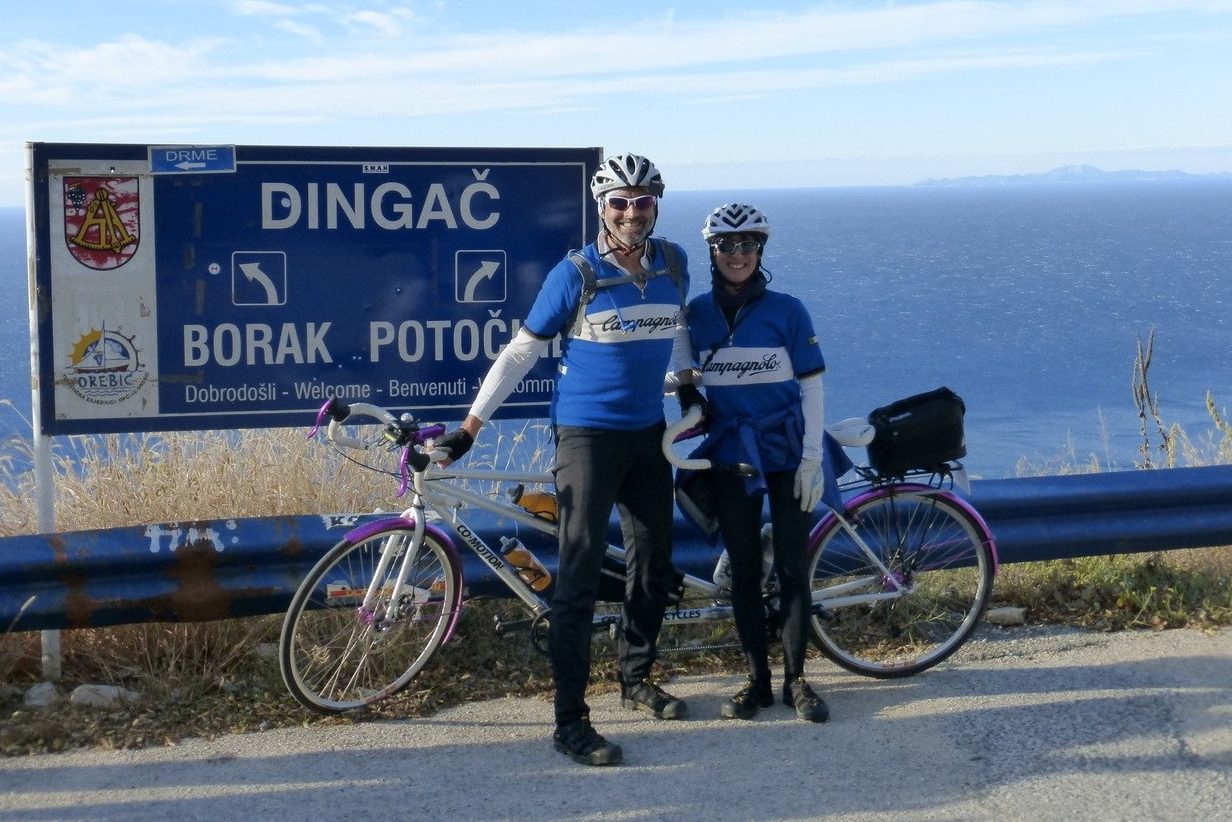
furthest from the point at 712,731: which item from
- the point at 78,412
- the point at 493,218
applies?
the point at 78,412

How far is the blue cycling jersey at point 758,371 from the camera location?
526 centimetres

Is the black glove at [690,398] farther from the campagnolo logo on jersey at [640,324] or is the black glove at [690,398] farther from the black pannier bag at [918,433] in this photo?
the black pannier bag at [918,433]

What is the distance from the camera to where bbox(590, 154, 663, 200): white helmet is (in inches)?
198

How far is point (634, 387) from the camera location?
16.6ft

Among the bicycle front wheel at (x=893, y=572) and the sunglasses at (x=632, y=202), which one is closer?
the sunglasses at (x=632, y=202)

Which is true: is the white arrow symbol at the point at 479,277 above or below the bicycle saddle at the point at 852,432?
above

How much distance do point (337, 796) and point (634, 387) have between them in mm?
1700

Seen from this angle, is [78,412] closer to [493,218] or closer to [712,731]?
[493,218]

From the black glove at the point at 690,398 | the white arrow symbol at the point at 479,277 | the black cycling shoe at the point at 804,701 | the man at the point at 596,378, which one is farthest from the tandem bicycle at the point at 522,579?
the white arrow symbol at the point at 479,277

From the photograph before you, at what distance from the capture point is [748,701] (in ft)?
17.2

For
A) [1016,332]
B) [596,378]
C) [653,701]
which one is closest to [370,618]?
[653,701]

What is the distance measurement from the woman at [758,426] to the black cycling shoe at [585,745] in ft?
1.92

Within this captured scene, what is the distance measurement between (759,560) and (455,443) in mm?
1244

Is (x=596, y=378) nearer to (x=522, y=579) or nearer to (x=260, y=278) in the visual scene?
(x=522, y=579)
